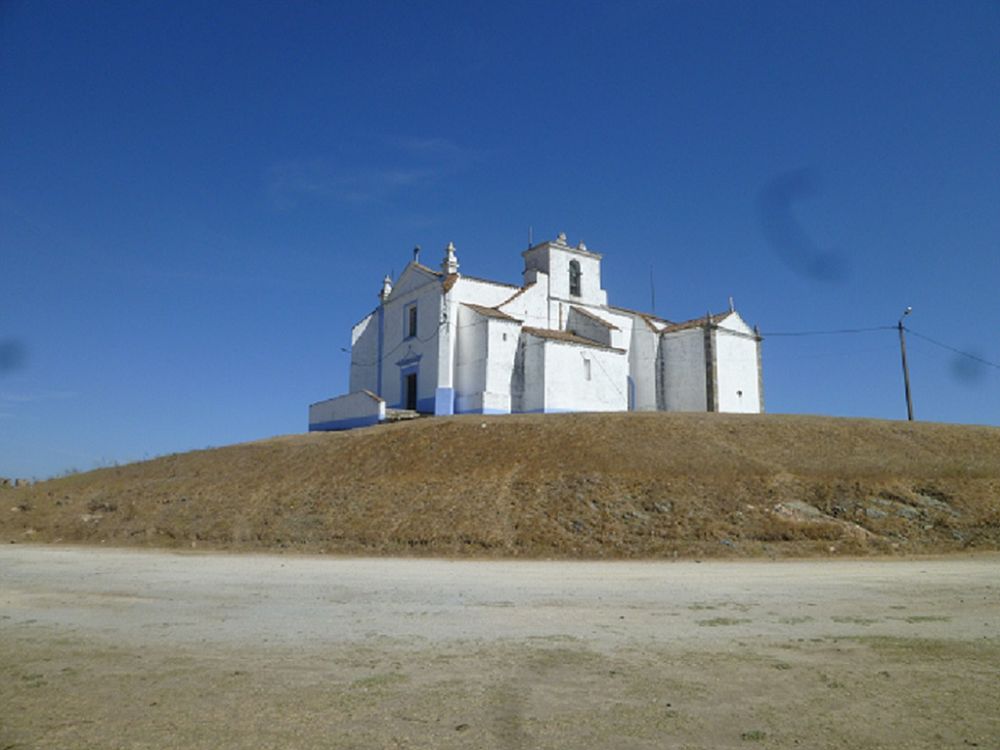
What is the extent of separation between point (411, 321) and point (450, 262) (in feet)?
13.0

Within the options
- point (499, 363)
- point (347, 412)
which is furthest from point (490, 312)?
point (347, 412)

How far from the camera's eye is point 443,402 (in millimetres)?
38844

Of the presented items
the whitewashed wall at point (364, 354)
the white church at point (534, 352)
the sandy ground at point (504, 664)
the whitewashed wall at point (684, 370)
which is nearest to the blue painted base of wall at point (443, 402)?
the white church at point (534, 352)

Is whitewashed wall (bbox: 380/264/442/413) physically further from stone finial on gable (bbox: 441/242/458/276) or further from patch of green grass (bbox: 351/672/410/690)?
patch of green grass (bbox: 351/672/410/690)

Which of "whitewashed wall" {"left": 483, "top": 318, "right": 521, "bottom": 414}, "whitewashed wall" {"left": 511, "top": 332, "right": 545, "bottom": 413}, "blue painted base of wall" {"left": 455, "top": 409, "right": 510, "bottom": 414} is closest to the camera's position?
"blue painted base of wall" {"left": 455, "top": 409, "right": 510, "bottom": 414}

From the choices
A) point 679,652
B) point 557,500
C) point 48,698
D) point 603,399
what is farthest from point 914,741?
point 603,399

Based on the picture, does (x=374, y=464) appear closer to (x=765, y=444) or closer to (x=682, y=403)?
(x=765, y=444)

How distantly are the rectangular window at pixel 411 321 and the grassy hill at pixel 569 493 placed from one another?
11.1m

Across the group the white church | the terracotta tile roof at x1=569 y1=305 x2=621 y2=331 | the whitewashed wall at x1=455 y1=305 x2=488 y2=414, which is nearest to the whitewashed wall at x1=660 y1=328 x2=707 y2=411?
the white church

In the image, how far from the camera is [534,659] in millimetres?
7492

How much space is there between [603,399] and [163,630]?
32.0 m

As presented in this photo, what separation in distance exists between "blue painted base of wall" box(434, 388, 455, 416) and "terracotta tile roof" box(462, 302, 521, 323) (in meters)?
4.34

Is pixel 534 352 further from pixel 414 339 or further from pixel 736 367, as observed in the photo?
pixel 736 367

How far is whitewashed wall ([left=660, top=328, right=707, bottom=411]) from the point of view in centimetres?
4169
